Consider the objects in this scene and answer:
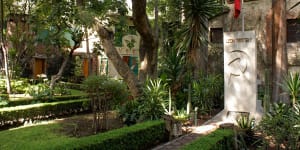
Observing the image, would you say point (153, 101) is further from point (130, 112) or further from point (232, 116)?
point (232, 116)

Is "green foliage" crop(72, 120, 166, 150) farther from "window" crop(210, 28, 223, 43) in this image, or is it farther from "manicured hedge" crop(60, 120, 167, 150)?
"window" crop(210, 28, 223, 43)

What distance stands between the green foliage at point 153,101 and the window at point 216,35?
32.0 ft

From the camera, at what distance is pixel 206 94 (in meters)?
10.6

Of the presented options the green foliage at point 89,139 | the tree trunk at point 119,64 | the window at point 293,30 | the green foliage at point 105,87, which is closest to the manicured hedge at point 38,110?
the green foliage at point 105,87

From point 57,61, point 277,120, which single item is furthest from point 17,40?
point 277,120

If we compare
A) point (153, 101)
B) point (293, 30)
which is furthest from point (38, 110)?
point (293, 30)

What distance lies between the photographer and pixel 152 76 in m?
11.2

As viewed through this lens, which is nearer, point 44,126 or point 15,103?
point 44,126

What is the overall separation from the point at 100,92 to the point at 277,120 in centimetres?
471

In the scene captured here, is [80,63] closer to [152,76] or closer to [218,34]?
[218,34]

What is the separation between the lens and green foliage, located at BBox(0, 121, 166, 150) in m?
5.71

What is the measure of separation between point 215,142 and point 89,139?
2.52 m

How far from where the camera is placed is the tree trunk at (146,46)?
9.82m

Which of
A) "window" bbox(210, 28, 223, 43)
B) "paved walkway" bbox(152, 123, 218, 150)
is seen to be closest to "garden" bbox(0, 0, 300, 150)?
"paved walkway" bbox(152, 123, 218, 150)
